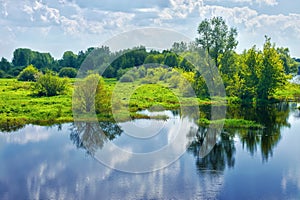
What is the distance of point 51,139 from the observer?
30.5 metres

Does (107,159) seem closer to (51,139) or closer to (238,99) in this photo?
(51,139)

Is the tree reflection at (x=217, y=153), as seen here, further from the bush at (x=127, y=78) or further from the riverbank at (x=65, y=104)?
the bush at (x=127, y=78)

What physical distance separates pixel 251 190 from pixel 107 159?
32.8 feet

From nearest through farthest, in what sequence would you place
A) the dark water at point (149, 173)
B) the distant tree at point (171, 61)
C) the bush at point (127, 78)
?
the dark water at point (149, 173) < the bush at point (127, 78) < the distant tree at point (171, 61)

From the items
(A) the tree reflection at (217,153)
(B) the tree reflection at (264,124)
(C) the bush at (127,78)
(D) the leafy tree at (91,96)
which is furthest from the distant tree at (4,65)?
(A) the tree reflection at (217,153)

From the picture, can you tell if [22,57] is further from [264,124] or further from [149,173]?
[149,173]

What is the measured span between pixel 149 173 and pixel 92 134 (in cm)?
1097

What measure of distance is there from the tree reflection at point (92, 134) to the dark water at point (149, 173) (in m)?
0.08

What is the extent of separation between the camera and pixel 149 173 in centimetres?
2245

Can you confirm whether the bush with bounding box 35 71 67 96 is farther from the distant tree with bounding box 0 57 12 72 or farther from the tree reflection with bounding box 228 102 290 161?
the distant tree with bounding box 0 57 12 72

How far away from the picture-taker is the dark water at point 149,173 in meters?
19.3

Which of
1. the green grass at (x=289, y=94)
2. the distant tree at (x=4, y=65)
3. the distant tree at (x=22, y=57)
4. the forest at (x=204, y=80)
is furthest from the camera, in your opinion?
the distant tree at (x=22, y=57)

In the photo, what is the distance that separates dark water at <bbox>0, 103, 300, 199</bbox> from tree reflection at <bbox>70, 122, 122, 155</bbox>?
8cm

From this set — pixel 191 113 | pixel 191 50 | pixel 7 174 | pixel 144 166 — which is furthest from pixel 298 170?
pixel 191 50
